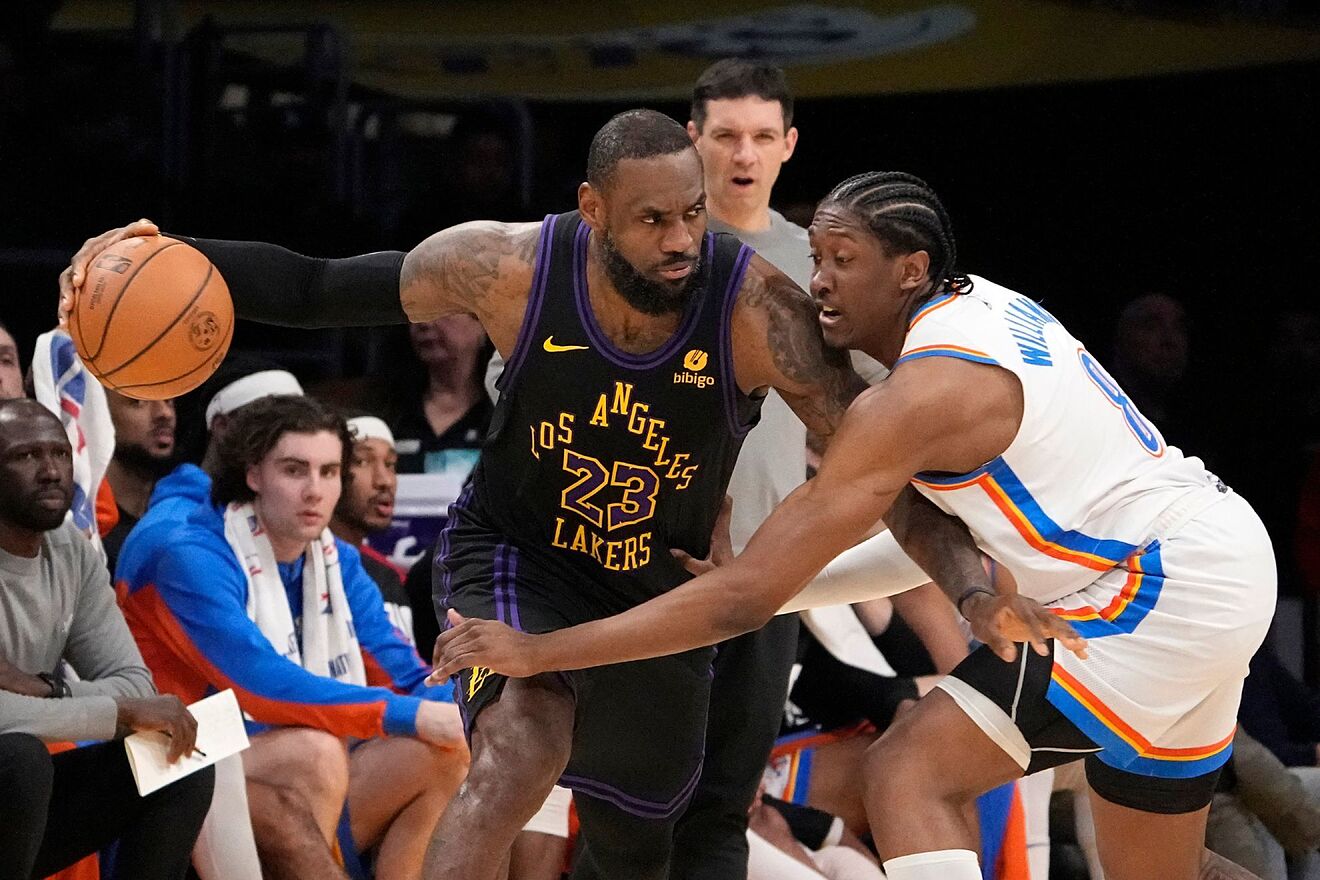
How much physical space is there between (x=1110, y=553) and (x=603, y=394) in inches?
39.3

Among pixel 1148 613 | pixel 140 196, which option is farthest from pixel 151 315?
pixel 140 196

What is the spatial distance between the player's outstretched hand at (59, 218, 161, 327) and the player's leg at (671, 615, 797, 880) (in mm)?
1552

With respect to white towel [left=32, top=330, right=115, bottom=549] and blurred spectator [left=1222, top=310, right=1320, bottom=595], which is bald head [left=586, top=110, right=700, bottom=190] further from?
blurred spectator [left=1222, top=310, right=1320, bottom=595]

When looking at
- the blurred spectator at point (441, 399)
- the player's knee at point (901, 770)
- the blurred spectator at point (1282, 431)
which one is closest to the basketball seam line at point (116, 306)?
the player's knee at point (901, 770)

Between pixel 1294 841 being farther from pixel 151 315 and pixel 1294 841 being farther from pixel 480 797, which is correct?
pixel 151 315

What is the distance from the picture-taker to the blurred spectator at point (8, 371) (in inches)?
193

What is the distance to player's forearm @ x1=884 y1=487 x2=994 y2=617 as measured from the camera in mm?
3297

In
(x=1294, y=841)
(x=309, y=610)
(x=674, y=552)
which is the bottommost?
(x=1294, y=841)

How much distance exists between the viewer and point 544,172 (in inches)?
349

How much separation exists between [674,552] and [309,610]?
1.79 metres

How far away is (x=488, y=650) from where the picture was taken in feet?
10.4

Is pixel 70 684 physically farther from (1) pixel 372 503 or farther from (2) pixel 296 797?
(1) pixel 372 503

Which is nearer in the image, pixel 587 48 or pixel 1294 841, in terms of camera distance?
pixel 1294 841

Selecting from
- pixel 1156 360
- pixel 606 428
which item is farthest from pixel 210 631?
pixel 1156 360
